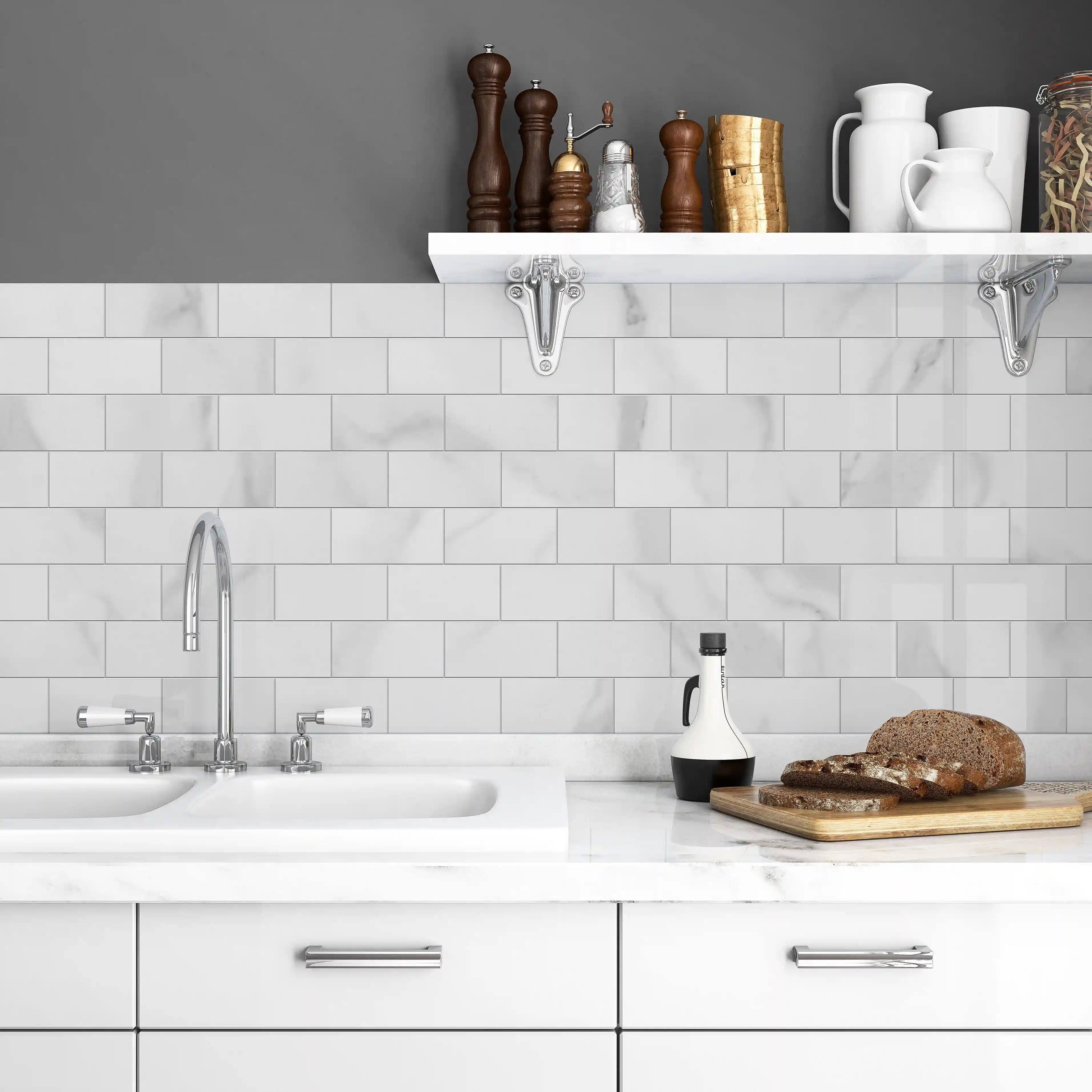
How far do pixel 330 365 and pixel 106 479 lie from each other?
45 centimetres

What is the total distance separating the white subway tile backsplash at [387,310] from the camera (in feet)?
6.35

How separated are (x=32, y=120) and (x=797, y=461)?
4.96ft

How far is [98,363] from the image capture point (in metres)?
1.93

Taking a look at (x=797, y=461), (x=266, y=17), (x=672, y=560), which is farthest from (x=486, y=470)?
(x=266, y=17)

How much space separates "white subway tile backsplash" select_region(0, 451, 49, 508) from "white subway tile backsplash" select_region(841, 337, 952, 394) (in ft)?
4.82

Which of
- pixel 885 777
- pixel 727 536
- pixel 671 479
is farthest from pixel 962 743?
pixel 671 479

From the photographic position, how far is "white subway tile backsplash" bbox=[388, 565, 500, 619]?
6.37ft

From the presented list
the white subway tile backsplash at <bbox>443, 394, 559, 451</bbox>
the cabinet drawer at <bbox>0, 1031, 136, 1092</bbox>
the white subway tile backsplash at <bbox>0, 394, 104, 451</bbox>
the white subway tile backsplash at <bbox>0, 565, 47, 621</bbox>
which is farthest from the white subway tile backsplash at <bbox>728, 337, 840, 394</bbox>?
the cabinet drawer at <bbox>0, 1031, 136, 1092</bbox>

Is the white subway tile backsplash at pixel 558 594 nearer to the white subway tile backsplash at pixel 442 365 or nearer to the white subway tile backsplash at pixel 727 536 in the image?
the white subway tile backsplash at pixel 727 536

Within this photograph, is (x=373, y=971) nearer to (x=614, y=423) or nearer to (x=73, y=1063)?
(x=73, y=1063)

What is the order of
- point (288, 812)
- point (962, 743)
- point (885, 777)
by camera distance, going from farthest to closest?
1. point (288, 812)
2. point (962, 743)
3. point (885, 777)

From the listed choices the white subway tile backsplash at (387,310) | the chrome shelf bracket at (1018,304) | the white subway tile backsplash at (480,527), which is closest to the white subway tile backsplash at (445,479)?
the white subway tile backsplash at (480,527)

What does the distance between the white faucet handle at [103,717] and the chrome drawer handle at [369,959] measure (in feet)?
2.15

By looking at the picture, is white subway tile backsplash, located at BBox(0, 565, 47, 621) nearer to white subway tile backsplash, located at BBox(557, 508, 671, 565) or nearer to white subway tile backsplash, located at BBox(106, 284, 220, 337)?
white subway tile backsplash, located at BBox(106, 284, 220, 337)
